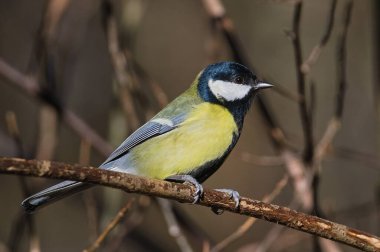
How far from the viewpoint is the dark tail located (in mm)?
2242

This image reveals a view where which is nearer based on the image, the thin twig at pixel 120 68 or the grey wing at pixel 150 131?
the grey wing at pixel 150 131

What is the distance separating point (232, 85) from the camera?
9.87 ft

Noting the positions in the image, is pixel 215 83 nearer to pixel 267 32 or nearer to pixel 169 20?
pixel 267 32

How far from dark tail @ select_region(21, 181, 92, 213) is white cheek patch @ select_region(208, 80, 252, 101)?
0.83 meters

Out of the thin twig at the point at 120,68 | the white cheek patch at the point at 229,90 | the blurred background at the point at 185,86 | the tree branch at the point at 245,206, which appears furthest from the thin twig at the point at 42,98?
the tree branch at the point at 245,206

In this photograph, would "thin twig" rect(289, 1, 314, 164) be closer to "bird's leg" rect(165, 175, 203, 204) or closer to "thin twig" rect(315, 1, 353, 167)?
"thin twig" rect(315, 1, 353, 167)

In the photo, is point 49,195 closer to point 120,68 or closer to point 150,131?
point 150,131

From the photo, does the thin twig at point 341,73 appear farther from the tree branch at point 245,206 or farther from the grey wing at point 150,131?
the tree branch at point 245,206

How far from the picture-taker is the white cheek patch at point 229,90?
2986 mm

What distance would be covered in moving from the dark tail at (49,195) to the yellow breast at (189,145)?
1.21 ft

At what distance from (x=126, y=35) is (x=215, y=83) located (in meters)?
0.90

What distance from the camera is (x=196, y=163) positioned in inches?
108

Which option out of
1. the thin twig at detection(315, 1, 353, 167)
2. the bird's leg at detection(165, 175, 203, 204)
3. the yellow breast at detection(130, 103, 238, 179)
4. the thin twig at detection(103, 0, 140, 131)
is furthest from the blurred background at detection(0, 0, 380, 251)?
the bird's leg at detection(165, 175, 203, 204)

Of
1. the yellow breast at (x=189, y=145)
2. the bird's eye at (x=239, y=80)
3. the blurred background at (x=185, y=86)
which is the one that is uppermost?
the bird's eye at (x=239, y=80)
